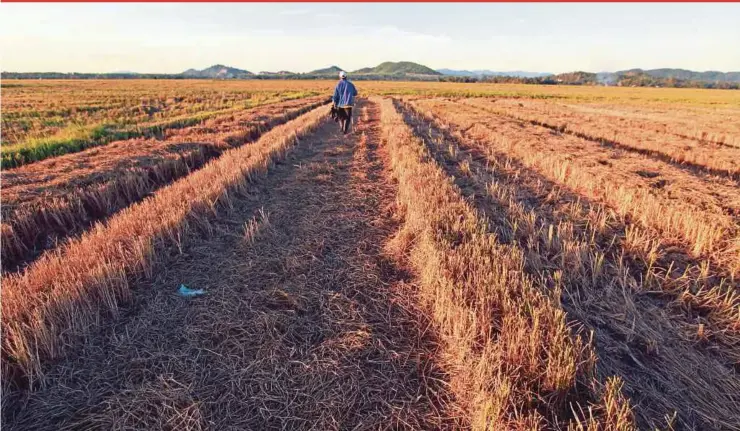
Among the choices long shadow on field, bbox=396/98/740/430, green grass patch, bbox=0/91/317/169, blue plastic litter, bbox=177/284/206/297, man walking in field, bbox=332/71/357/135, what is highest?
man walking in field, bbox=332/71/357/135

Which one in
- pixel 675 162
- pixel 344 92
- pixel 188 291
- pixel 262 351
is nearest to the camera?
pixel 262 351

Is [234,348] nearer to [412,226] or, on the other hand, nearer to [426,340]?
[426,340]

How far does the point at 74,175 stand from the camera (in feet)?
26.5

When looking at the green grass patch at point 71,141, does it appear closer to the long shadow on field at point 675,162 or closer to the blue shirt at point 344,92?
the blue shirt at point 344,92

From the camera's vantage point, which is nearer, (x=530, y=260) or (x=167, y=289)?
(x=167, y=289)

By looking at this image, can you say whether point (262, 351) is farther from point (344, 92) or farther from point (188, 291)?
point (344, 92)

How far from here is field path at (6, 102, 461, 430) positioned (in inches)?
97.4

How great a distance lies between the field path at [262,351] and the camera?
247cm

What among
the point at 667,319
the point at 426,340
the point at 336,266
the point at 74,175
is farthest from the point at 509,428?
the point at 74,175

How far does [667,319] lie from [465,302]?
79.3 inches

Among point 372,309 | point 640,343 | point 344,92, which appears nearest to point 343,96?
point 344,92

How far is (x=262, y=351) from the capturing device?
3.04 m

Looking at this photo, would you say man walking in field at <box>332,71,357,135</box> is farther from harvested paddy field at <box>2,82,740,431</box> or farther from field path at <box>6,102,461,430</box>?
field path at <box>6,102,461,430</box>

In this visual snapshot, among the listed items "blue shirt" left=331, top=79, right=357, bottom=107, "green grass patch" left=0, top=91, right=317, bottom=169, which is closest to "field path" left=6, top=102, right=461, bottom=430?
"green grass patch" left=0, top=91, right=317, bottom=169
